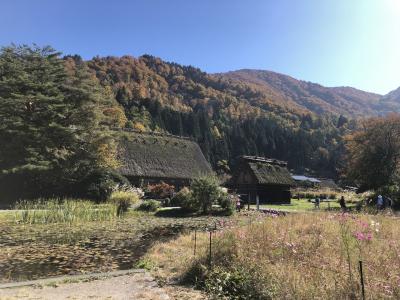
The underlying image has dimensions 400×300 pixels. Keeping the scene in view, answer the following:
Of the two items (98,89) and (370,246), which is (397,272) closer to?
(370,246)

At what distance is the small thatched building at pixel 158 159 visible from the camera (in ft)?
135

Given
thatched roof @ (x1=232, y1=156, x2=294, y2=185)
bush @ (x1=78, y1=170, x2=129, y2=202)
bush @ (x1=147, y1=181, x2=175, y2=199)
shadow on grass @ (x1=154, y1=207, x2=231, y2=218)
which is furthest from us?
thatched roof @ (x1=232, y1=156, x2=294, y2=185)

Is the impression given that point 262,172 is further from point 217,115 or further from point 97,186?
point 217,115

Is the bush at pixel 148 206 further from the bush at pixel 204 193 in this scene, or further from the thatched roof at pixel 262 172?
the thatched roof at pixel 262 172

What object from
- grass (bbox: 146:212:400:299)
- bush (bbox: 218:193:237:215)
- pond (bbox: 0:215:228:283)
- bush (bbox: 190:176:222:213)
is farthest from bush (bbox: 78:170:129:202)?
grass (bbox: 146:212:400:299)

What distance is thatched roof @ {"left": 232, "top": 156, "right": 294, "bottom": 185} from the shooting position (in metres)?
39.8

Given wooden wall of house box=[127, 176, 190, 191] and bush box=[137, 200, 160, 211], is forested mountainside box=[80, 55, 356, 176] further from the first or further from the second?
bush box=[137, 200, 160, 211]

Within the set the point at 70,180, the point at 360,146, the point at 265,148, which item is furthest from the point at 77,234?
the point at 265,148

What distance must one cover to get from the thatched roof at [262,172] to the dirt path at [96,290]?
3176 centimetres

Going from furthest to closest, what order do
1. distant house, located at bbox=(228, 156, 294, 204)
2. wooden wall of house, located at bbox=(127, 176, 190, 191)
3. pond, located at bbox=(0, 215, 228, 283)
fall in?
1. wooden wall of house, located at bbox=(127, 176, 190, 191)
2. distant house, located at bbox=(228, 156, 294, 204)
3. pond, located at bbox=(0, 215, 228, 283)

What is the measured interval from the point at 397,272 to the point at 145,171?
36460 mm

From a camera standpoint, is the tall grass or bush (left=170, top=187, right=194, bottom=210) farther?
bush (left=170, top=187, right=194, bottom=210)

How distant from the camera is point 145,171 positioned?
41.5 metres

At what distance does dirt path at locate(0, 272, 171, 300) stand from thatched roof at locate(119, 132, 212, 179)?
3193 centimetres
